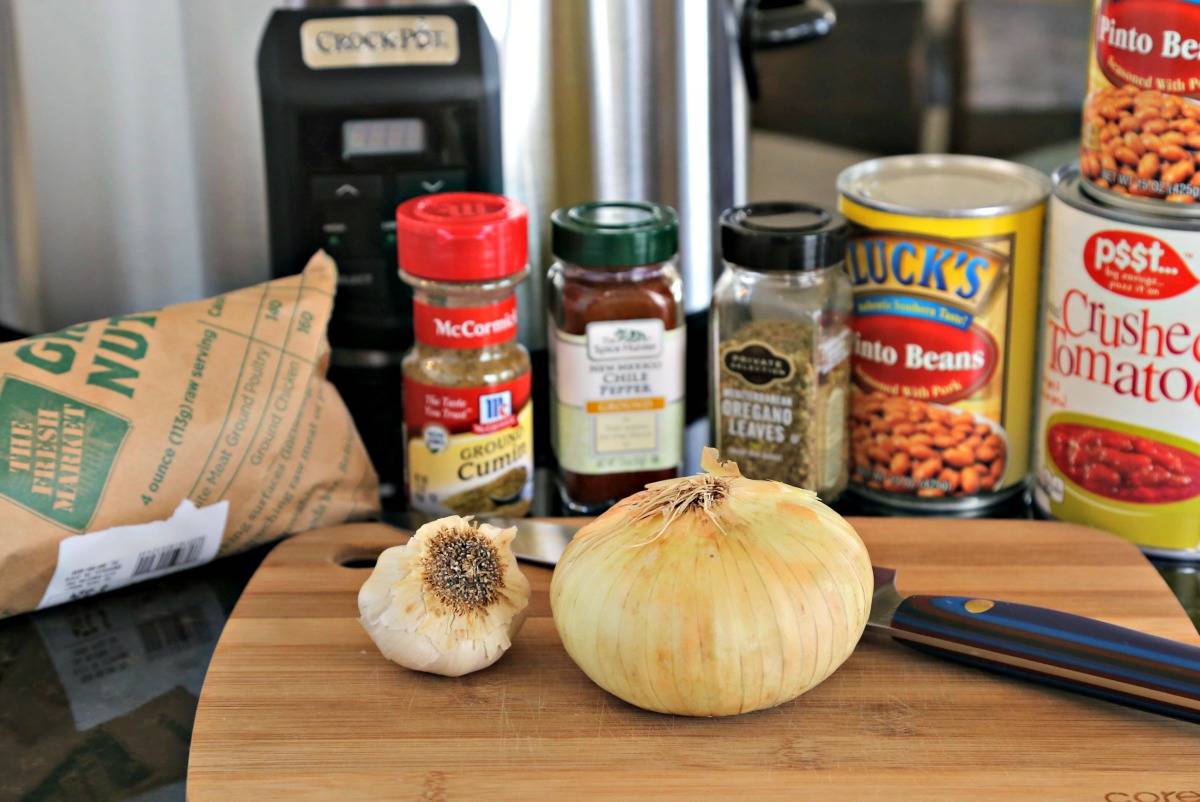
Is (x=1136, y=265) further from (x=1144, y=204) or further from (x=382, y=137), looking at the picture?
(x=382, y=137)

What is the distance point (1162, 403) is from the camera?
35.5 inches

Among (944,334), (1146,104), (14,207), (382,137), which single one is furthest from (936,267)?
(14,207)

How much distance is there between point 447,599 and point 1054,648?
0.34 m

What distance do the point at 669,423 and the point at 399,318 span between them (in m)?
0.21

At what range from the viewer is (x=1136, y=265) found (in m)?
0.88

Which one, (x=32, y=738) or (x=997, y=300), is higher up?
(x=997, y=300)

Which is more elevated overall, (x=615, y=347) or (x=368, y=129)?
(x=368, y=129)

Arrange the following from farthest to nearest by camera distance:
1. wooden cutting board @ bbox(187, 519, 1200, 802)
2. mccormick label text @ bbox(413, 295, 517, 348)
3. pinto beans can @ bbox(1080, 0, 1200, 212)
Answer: mccormick label text @ bbox(413, 295, 517, 348) → pinto beans can @ bbox(1080, 0, 1200, 212) → wooden cutting board @ bbox(187, 519, 1200, 802)

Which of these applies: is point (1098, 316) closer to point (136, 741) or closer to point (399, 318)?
point (399, 318)

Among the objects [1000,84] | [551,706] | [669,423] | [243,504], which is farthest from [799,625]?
[1000,84]

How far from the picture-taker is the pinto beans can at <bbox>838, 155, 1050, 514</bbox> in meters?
0.94

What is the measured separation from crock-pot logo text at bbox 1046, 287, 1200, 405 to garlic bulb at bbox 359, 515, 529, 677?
0.40 metres

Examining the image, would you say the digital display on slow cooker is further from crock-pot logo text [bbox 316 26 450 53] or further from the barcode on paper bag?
the barcode on paper bag

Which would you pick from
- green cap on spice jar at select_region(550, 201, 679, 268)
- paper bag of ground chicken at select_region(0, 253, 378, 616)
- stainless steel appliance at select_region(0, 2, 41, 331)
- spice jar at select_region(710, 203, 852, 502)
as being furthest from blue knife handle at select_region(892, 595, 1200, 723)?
stainless steel appliance at select_region(0, 2, 41, 331)
